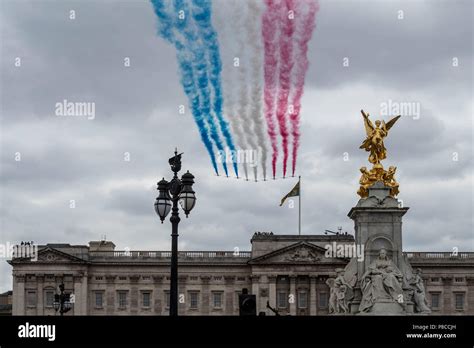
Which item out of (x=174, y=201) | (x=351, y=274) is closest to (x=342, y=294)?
(x=351, y=274)

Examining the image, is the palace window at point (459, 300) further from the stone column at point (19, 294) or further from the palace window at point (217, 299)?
the stone column at point (19, 294)

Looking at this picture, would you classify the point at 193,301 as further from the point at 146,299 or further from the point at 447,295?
the point at 447,295

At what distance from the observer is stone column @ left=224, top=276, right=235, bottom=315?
4993 inches

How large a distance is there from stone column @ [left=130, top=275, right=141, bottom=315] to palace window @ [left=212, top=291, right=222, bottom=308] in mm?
8785

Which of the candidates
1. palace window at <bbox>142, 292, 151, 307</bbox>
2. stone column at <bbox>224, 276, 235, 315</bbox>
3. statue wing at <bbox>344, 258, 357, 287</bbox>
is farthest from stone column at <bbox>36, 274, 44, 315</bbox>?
statue wing at <bbox>344, 258, 357, 287</bbox>

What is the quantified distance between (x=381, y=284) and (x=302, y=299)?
6322 cm

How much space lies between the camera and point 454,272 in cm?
12456

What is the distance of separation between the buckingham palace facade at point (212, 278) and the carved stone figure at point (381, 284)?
196 feet

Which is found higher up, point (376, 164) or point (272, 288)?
point (376, 164)

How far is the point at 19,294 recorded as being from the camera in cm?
12594
